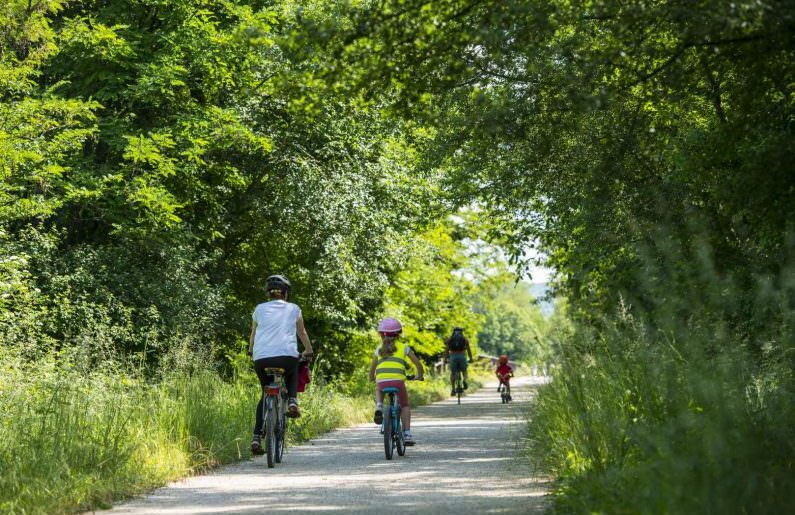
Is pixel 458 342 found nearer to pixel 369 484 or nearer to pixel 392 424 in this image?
pixel 392 424

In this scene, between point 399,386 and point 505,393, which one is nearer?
point 399,386

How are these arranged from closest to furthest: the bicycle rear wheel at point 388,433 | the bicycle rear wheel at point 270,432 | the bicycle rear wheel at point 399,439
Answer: the bicycle rear wheel at point 270,432 → the bicycle rear wheel at point 388,433 → the bicycle rear wheel at point 399,439

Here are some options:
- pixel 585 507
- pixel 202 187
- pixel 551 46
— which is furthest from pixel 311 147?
pixel 585 507

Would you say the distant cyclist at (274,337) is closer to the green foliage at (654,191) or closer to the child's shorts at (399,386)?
the child's shorts at (399,386)

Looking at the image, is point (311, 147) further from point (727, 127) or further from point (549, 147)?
point (727, 127)

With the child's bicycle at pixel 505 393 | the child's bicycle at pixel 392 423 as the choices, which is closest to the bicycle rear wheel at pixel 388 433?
the child's bicycle at pixel 392 423

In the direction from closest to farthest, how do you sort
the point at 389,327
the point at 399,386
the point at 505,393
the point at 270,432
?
the point at 270,432
the point at 389,327
the point at 399,386
the point at 505,393

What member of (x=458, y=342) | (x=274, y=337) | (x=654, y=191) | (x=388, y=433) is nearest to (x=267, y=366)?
(x=274, y=337)

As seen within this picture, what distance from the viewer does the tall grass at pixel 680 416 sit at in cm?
605

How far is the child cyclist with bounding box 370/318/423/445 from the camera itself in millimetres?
12977

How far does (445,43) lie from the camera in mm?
8945

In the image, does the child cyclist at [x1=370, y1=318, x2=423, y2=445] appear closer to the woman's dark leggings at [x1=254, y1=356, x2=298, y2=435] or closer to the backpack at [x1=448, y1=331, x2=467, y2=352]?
the woman's dark leggings at [x1=254, y1=356, x2=298, y2=435]

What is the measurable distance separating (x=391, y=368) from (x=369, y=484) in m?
3.11

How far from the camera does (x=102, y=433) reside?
1012cm
